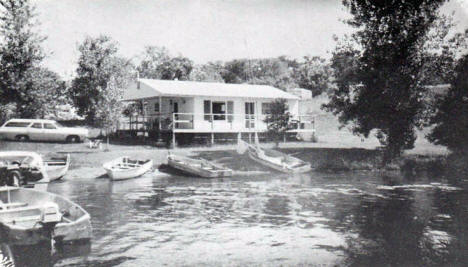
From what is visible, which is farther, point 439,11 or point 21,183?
point 439,11

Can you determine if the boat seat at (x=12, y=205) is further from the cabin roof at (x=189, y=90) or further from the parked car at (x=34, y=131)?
the cabin roof at (x=189, y=90)

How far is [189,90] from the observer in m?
36.6

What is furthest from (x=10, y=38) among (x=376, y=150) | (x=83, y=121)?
(x=376, y=150)

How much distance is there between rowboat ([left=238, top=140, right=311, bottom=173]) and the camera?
29.2m

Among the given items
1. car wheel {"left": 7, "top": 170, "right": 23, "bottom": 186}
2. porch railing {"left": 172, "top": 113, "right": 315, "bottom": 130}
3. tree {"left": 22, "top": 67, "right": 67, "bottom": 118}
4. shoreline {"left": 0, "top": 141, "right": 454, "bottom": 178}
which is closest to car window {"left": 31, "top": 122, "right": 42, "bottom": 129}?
shoreline {"left": 0, "top": 141, "right": 454, "bottom": 178}

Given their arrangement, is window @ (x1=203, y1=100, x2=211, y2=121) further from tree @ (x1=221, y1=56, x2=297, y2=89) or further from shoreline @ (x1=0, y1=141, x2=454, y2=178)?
tree @ (x1=221, y1=56, x2=297, y2=89)

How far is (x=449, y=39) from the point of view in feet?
94.9

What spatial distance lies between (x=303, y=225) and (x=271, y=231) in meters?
1.29

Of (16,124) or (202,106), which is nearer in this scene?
(16,124)

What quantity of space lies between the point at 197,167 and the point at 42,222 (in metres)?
16.4

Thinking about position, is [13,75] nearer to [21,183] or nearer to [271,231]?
[21,183]

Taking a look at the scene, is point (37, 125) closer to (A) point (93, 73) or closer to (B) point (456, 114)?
(A) point (93, 73)

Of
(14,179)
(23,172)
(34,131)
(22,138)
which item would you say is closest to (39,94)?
(34,131)

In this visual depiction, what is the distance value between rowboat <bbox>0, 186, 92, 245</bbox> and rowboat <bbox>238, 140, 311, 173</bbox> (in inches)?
694
